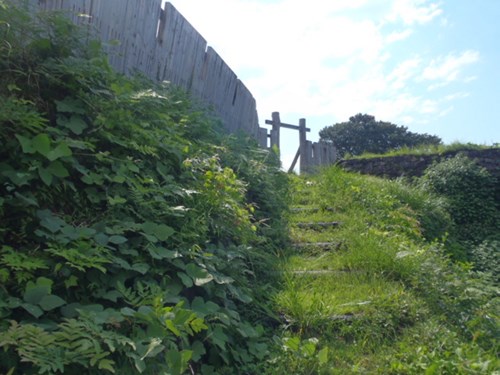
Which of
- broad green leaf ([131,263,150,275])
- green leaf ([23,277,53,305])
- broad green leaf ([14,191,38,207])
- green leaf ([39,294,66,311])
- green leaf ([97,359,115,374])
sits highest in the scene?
broad green leaf ([14,191,38,207])

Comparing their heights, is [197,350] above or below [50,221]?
below

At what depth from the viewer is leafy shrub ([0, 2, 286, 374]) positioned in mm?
1811

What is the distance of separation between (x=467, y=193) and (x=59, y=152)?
324 inches

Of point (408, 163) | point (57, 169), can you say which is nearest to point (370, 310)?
point (57, 169)

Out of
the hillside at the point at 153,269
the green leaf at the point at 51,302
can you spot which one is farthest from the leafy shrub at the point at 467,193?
the green leaf at the point at 51,302

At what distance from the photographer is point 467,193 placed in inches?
348

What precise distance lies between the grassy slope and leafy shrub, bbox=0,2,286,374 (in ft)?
1.19

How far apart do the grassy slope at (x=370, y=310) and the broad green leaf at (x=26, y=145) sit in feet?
5.74

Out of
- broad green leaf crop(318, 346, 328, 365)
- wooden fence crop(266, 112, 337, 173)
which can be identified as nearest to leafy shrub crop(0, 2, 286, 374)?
broad green leaf crop(318, 346, 328, 365)

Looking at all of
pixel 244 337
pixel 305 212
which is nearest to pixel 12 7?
pixel 244 337

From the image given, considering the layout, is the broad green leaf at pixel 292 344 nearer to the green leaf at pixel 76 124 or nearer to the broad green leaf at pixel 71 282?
the broad green leaf at pixel 71 282

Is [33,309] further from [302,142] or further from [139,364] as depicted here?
[302,142]

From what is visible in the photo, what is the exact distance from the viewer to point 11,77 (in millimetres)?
2627

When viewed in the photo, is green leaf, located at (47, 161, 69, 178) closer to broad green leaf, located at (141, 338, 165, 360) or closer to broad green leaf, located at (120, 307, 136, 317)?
A: broad green leaf, located at (120, 307, 136, 317)
